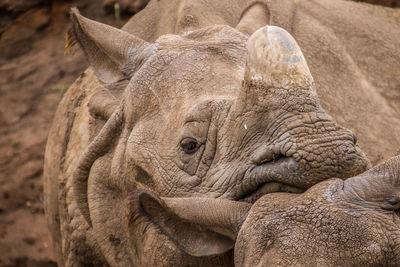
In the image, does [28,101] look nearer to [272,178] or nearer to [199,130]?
[199,130]

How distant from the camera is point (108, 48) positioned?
3244 mm

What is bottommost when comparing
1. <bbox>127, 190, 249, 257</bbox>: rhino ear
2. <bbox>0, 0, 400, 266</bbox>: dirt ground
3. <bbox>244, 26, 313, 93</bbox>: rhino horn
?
<bbox>0, 0, 400, 266</bbox>: dirt ground

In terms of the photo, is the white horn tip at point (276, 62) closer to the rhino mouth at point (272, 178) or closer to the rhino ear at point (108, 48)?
the rhino mouth at point (272, 178)

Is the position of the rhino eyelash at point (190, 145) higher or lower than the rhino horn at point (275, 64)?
lower

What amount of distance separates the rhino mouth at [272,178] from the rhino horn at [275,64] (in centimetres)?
22

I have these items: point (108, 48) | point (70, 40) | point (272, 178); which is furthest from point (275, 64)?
point (70, 40)

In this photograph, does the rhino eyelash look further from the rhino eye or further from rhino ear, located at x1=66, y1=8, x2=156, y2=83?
rhino ear, located at x1=66, y1=8, x2=156, y2=83

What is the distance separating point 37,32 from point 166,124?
4.29m

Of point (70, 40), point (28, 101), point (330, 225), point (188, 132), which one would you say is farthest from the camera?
point (28, 101)

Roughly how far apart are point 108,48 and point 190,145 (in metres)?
0.85

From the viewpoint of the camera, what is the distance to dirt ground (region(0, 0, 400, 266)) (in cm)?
553

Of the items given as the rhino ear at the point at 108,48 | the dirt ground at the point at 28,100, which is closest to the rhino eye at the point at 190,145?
the rhino ear at the point at 108,48

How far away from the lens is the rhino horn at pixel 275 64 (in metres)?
2.26

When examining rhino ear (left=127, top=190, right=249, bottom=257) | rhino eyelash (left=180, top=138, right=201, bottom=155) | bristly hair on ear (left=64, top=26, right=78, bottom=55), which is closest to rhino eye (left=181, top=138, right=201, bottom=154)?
rhino eyelash (left=180, top=138, right=201, bottom=155)
